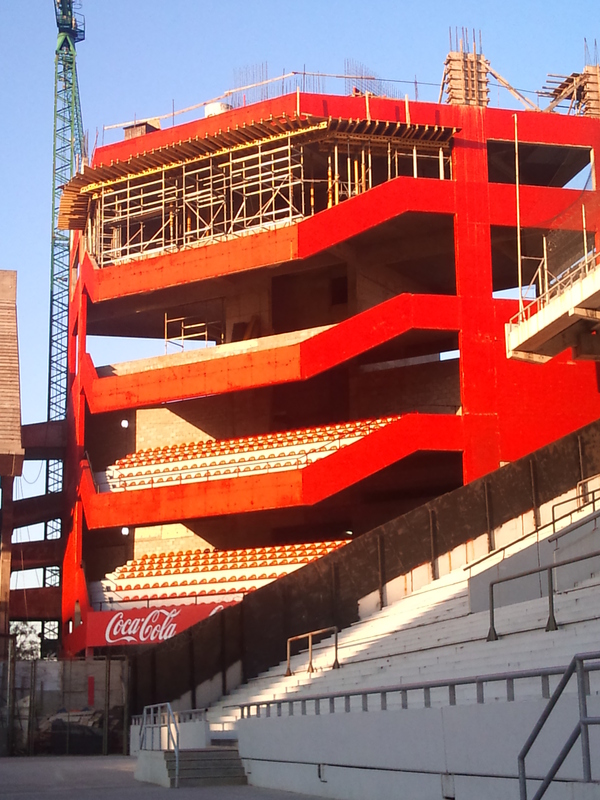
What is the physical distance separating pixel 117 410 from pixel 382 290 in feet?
36.5

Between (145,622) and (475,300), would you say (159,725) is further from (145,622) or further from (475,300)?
(475,300)

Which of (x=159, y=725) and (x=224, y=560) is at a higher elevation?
(x=224, y=560)

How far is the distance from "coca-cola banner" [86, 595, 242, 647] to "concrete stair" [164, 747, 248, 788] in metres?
14.3

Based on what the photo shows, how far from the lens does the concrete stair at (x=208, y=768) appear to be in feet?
67.0

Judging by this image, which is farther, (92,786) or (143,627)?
(143,627)

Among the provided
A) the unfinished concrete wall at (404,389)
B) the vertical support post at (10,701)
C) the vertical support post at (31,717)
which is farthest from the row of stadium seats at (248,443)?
the vertical support post at (10,701)

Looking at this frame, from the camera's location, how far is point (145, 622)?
37.0 metres

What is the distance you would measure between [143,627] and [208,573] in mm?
3010

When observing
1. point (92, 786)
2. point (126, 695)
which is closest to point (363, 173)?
point (126, 695)

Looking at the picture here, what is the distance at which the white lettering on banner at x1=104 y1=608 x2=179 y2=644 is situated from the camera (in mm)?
36500

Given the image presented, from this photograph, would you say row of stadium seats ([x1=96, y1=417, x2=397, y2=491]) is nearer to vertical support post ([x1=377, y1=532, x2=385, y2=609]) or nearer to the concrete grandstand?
the concrete grandstand

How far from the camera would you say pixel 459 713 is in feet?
42.3

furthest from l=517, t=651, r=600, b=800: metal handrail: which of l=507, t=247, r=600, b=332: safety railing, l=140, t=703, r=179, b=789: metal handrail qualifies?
l=507, t=247, r=600, b=332: safety railing

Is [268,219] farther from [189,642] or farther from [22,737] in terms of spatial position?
[22,737]
